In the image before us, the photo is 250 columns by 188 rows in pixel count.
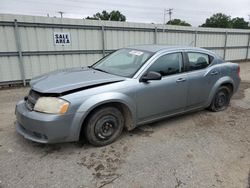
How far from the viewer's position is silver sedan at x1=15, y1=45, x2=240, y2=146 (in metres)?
2.63

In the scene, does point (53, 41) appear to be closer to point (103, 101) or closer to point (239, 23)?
point (103, 101)

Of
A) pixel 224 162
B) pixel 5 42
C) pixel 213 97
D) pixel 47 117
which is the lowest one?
pixel 224 162

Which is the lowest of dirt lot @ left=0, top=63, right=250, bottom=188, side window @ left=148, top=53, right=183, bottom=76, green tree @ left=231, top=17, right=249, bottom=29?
dirt lot @ left=0, top=63, right=250, bottom=188

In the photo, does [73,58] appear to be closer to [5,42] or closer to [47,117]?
[5,42]

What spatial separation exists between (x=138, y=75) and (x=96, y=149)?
132cm

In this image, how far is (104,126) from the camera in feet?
9.89

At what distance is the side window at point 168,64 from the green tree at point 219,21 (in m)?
62.3

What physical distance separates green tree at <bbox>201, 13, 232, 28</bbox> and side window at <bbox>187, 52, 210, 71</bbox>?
202 ft

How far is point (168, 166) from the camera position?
8.57 ft

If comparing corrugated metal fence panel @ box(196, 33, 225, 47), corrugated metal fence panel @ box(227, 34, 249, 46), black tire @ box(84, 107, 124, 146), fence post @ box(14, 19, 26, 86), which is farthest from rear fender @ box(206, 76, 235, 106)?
corrugated metal fence panel @ box(227, 34, 249, 46)

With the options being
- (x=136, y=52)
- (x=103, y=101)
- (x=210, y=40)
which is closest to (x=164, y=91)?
(x=136, y=52)

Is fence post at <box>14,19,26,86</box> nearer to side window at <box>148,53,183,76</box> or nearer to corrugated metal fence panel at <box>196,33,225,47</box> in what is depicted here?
side window at <box>148,53,183,76</box>

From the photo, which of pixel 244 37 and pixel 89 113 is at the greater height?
pixel 244 37

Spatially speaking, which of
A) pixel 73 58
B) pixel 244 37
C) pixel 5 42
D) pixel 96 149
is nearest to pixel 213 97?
pixel 96 149
